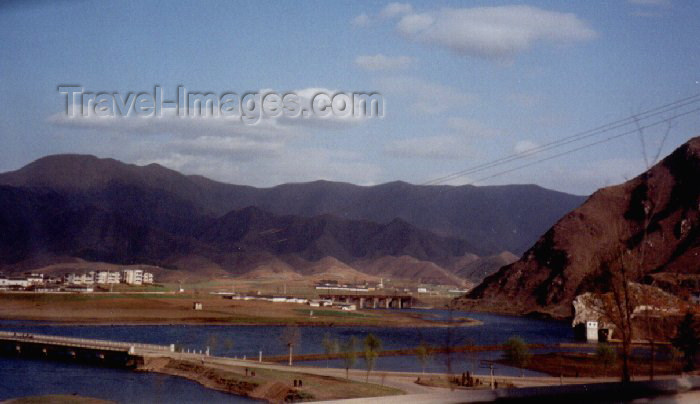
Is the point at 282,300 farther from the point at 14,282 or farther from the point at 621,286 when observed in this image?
the point at 621,286

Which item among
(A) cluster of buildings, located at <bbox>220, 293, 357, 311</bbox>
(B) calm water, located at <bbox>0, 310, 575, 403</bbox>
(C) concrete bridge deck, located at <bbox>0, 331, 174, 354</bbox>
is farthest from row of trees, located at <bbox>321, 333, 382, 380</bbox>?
(A) cluster of buildings, located at <bbox>220, 293, 357, 311</bbox>

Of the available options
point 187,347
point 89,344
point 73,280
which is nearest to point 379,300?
point 73,280

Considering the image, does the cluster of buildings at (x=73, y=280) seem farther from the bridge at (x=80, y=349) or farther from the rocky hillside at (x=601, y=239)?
the bridge at (x=80, y=349)

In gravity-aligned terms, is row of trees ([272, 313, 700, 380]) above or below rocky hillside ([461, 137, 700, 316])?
below

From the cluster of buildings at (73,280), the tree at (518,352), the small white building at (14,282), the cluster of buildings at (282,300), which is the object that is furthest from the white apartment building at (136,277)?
the tree at (518,352)

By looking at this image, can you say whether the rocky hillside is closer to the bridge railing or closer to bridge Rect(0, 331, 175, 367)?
the bridge railing

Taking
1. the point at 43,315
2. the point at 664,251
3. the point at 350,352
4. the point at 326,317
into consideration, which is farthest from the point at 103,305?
the point at 664,251
